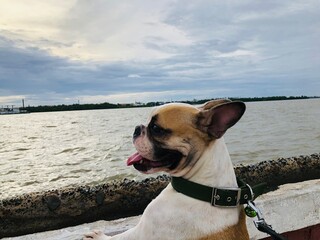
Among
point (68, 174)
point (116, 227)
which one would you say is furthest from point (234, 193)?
point (68, 174)

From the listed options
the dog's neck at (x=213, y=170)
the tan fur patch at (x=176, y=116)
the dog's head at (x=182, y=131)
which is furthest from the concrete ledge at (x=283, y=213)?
the tan fur patch at (x=176, y=116)

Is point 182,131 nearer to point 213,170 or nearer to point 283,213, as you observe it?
point 213,170

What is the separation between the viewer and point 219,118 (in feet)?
7.68

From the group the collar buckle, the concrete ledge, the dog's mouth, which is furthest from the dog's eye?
the concrete ledge

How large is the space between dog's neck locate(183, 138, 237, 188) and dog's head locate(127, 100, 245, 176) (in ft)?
0.11

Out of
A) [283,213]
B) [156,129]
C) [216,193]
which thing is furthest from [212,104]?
[283,213]

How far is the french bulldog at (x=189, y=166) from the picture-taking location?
2.17 metres

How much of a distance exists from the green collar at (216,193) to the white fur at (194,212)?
0.10 ft

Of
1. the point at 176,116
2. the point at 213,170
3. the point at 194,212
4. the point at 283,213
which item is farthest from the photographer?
the point at 283,213

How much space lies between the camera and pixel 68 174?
1055cm

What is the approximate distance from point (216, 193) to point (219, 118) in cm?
44

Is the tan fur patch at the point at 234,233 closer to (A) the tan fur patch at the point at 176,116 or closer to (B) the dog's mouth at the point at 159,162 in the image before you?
(B) the dog's mouth at the point at 159,162

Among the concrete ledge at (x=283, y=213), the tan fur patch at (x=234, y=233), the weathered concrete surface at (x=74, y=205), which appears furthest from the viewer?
the weathered concrete surface at (x=74, y=205)

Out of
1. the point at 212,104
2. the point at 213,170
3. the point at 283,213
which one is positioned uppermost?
the point at 212,104
